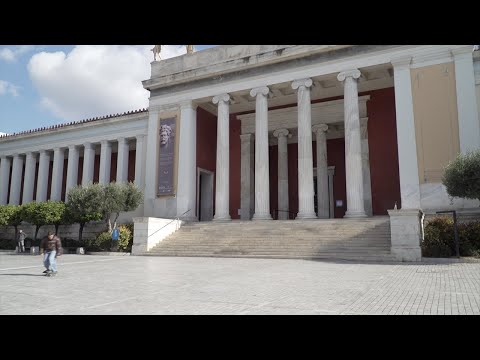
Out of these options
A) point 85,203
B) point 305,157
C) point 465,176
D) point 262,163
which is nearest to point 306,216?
point 305,157

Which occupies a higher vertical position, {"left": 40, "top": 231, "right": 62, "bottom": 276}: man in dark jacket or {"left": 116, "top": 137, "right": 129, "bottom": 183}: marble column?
{"left": 116, "top": 137, "right": 129, "bottom": 183}: marble column

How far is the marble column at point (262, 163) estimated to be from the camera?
2120cm

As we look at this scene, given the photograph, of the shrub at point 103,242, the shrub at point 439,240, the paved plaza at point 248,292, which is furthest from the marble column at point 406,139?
the shrub at point 103,242

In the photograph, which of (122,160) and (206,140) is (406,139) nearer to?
(206,140)

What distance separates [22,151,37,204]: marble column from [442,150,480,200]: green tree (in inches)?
1186

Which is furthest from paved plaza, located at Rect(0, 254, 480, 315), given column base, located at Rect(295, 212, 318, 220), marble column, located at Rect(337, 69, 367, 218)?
column base, located at Rect(295, 212, 318, 220)

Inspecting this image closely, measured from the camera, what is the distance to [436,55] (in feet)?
60.3

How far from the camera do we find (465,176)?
13.3m

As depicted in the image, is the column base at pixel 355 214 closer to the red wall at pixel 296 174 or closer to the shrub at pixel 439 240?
the shrub at pixel 439 240

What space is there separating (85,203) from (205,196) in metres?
8.35

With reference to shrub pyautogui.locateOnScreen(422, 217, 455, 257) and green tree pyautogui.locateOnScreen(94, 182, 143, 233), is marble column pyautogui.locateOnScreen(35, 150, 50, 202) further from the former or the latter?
shrub pyautogui.locateOnScreen(422, 217, 455, 257)

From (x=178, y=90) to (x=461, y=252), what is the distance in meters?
17.9

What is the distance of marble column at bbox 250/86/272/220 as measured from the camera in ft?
69.6
